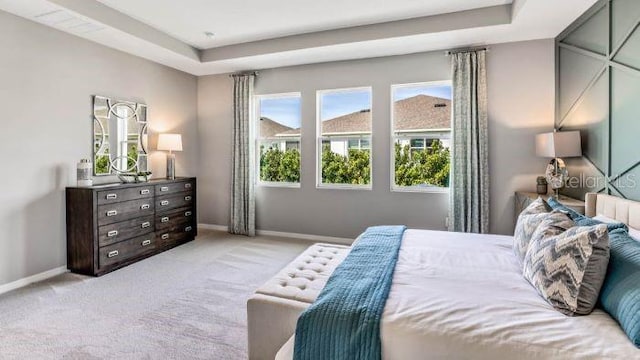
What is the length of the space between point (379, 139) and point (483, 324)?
346cm

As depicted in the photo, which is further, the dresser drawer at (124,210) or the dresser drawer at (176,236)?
the dresser drawer at (176,236)

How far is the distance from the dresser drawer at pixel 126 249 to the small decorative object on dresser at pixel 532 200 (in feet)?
14.3

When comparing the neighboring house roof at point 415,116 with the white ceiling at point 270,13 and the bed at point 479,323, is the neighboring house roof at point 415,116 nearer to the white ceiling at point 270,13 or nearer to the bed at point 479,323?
the white ceiling at point 270,13

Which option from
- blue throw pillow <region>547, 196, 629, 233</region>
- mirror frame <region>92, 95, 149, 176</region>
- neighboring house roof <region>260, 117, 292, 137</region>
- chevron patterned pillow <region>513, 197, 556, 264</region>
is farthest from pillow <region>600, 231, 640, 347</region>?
mirror frame <region>92, 95, 149, 176</region>

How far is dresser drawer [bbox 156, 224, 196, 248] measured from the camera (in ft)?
14.4

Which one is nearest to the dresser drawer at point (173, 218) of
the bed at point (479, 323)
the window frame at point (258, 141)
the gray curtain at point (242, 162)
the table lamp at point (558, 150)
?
the gray curtain at point (242, 162)

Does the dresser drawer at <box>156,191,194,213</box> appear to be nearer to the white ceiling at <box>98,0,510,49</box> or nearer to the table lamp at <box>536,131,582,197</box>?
the white ceiling at <box>98,0,510,49</box>

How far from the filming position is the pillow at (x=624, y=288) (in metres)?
1.29

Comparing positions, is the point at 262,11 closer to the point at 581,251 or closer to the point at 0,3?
the point at 0,3

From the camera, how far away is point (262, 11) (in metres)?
3.64

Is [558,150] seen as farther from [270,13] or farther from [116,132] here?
[116,132]

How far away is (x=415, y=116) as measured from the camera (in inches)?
180

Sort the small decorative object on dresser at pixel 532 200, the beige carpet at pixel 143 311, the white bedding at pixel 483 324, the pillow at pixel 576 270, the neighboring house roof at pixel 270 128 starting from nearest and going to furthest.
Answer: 1. the white bedding at pixel 483 324
2. the pillow at pixel 576 270
3. the beige carpet at pixel 143 311
4. the small decorative object on dresser at pixel 532 200
5. the neighboring house roof at pixel 270 128

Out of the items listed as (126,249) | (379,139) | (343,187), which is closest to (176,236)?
(126,249)
